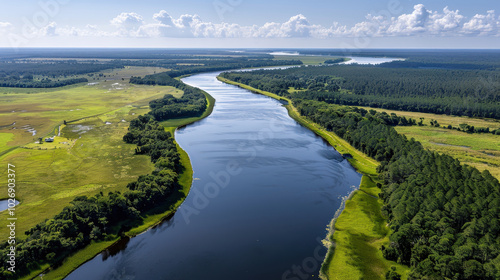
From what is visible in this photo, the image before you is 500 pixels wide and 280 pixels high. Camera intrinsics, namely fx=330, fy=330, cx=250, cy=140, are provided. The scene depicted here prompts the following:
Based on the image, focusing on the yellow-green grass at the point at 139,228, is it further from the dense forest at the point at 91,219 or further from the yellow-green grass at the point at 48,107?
the yellow-green grass at the point at 48,107

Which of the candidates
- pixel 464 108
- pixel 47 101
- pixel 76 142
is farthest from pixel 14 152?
pixel 464 108

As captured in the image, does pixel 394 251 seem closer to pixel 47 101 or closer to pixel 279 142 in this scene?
pixel 279 142

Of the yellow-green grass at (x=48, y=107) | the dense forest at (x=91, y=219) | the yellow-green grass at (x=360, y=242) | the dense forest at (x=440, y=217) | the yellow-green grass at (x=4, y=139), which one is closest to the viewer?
the dense forest at (x=440, y=217)

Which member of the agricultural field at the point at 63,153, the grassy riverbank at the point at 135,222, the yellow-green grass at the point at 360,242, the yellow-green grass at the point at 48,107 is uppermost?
the yellow-green grass at the point at 48,107

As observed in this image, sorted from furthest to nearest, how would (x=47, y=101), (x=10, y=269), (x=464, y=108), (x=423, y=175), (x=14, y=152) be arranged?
1. (x=47, y=101)
2. (x=464, y=108)
3. (x=14, y=152)
4. (x=423, y=175)
5. (x=10, y=269)

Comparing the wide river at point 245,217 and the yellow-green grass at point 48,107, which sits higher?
the yellow-green grass at point 48,107

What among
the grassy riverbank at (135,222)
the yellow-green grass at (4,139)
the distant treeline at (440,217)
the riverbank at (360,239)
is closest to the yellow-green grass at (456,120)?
the distant treeline at (440,217)

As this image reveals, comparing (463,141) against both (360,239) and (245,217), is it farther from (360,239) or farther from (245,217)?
(245,217)

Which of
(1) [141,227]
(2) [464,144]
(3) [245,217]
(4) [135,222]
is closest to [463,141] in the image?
(2) [464,144]

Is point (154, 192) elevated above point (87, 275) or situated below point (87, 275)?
above
